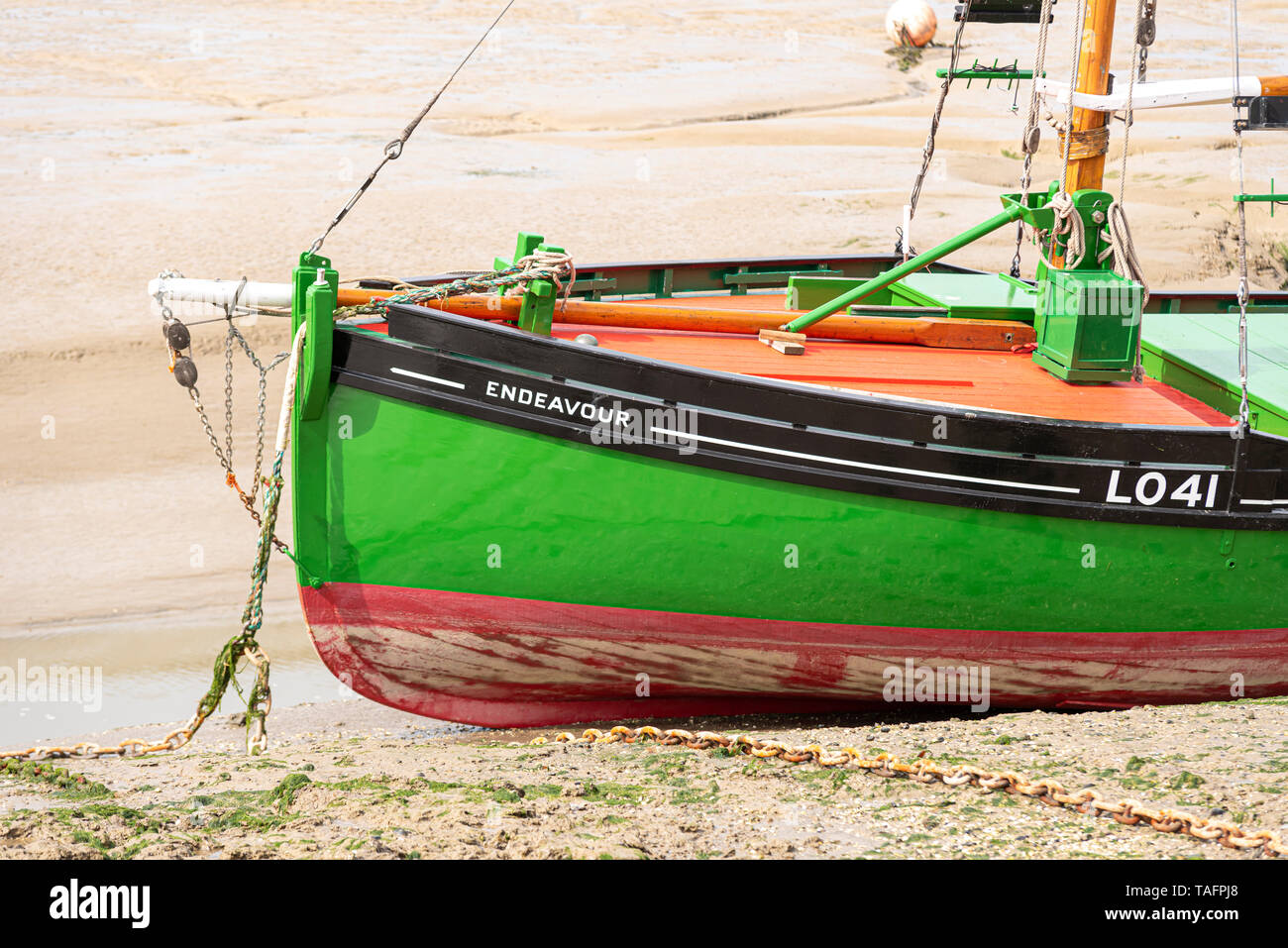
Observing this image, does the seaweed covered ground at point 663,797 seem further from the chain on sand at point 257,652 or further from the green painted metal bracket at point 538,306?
the green painted metal bracket at point 538,306

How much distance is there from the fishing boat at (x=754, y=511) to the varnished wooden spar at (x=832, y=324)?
14.6 inches

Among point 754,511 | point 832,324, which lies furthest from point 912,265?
point 754,511

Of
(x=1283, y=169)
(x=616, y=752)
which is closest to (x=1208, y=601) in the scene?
(x=616, y=752)

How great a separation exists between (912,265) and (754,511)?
5.51 ft

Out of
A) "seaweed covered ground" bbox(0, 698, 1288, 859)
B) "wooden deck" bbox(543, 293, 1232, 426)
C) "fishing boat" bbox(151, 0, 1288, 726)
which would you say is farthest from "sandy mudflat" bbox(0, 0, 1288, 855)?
"wooden deck" bbox(543, 293, 1232, 426)

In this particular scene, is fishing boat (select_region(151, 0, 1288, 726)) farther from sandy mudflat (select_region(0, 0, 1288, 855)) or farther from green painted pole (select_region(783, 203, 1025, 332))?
sandy mudflat (select_region(0, 0, 1288, 855))

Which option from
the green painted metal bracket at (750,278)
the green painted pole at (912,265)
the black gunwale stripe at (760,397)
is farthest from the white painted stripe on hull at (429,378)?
the green painted metal bracket at (750,278)

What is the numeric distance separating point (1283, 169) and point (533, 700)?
19916 millimetres

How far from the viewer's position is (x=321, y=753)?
6.23 metres

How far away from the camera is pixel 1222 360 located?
715 centimetres

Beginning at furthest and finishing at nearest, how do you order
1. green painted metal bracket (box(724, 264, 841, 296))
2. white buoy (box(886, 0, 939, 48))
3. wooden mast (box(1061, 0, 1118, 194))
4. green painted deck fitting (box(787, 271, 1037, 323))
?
1. white buoy (box(886, 0, 939, 48))
2. green painted metal bracket (box(724, 264, 841, 296))
3. green painted deck fitting (box(787, 271, 1037, 323))
4. wooden mast (box(1061, 0, 1118, 194))

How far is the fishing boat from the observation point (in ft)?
18.9

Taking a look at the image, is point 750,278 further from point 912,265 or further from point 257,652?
point 257,652

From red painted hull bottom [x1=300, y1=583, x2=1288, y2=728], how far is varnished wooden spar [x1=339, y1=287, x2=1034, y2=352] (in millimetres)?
1724
